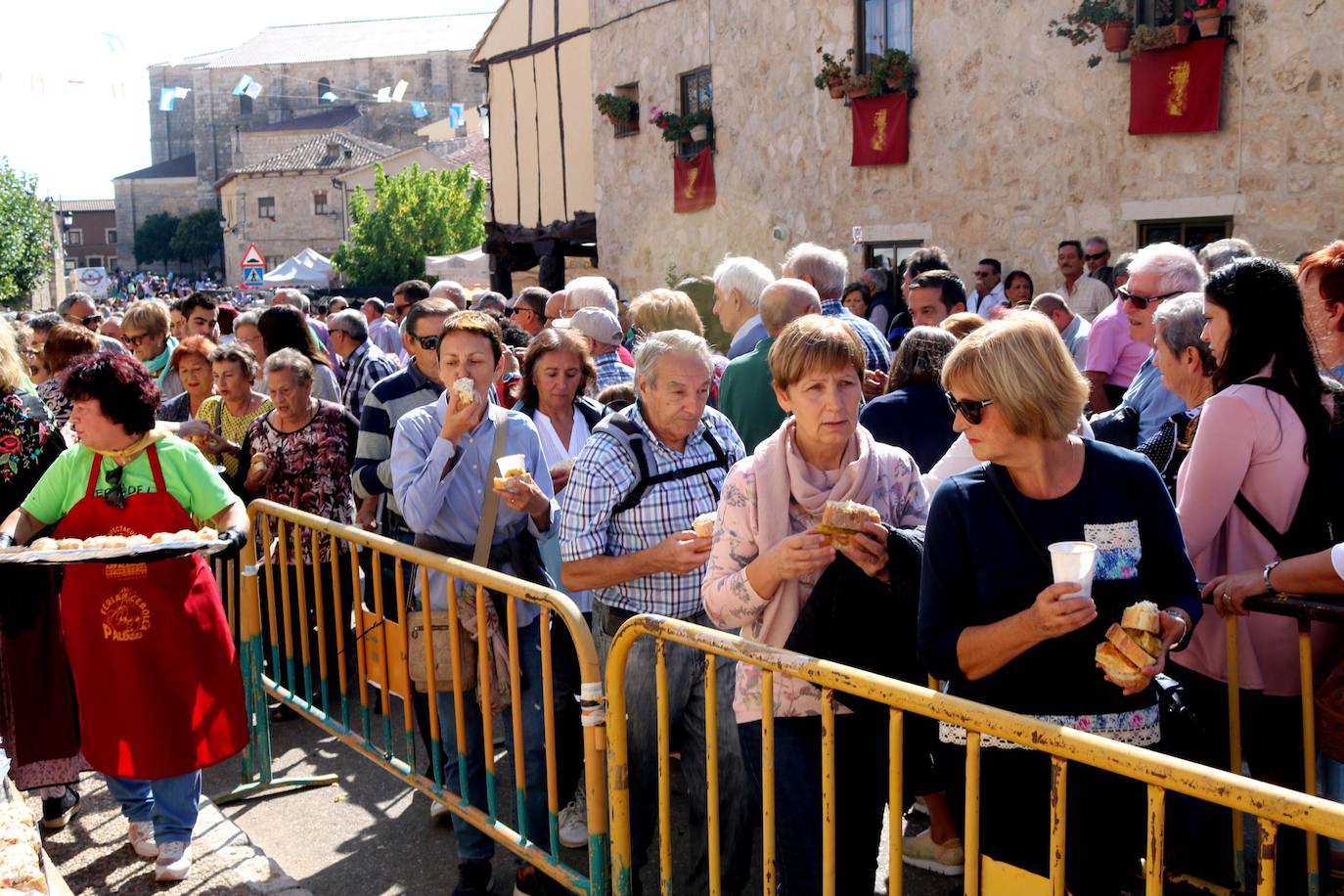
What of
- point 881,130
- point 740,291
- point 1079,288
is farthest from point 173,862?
point 881,130

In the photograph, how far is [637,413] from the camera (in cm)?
384

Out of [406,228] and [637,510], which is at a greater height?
[406,228]

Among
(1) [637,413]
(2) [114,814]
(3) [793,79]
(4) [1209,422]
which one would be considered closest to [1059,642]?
(4) [1209,422]

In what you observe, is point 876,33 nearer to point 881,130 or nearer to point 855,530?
point 881,130

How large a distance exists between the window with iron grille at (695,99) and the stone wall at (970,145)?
0.21m

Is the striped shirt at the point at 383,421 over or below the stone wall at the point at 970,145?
below

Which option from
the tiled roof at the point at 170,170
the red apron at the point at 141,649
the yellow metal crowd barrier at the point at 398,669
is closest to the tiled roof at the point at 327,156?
the tiled roof at the point at 170,170

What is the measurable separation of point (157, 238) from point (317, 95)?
17050 millimetres

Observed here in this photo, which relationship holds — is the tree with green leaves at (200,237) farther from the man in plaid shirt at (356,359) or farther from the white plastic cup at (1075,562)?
the white plastic cup at (1075,562)

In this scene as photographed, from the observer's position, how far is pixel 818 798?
312 centimetres

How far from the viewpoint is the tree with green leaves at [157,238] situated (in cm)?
8275

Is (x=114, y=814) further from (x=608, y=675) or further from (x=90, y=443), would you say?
(x=608, y=675)

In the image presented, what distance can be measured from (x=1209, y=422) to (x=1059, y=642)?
3.56 feet

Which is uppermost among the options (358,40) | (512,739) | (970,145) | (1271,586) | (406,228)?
(358,40)
